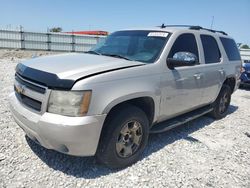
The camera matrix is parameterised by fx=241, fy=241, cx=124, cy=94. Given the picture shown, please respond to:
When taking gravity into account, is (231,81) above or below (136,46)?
below

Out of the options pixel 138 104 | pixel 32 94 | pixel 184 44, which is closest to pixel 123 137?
pixel 138 104

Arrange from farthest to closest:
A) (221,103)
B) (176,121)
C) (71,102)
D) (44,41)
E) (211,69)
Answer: (44,41), (221,103), (211,69), (176,121), (71,102)

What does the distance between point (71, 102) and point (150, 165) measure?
154cm

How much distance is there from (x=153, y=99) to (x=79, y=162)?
1.36 m

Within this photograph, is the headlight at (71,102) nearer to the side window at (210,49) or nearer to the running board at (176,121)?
the running board at (176,121)

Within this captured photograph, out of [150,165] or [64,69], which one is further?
[150,165]

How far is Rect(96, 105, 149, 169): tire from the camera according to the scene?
3008 millimetres

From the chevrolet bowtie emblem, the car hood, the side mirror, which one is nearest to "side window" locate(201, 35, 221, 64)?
the side mirror

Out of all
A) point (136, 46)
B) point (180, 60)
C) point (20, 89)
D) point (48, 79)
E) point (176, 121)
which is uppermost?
point (136, 46)

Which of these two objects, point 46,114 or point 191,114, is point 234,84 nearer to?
point 191,114

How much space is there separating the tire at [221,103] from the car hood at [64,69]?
3.02 metres

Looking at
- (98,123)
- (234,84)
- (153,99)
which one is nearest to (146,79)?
(153,99)

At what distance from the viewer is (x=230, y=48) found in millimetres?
5828

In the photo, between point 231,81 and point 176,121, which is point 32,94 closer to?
point 176,121
